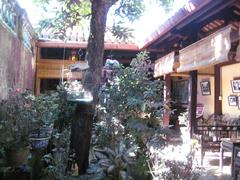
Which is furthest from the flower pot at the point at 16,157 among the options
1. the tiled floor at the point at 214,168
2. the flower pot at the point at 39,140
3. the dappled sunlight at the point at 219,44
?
the dappled sunlight at the point at 219,44

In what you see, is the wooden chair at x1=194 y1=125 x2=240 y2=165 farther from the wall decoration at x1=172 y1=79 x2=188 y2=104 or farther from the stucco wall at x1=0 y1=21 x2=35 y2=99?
the wall decoration at x1=172 y1=79 x2=188 y2=104

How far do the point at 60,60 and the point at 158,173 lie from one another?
33.0 feet

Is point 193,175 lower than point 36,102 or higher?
lower

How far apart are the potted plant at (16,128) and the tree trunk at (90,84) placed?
0.82 m

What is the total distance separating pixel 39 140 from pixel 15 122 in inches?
22.0

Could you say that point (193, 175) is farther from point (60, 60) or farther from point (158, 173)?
point (60, 60)

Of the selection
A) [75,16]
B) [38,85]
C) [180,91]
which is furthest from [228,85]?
[38,85]

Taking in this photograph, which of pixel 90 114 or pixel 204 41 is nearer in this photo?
pixel 90 114

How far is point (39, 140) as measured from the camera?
216 inches

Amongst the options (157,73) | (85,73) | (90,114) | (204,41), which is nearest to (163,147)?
(90,114)

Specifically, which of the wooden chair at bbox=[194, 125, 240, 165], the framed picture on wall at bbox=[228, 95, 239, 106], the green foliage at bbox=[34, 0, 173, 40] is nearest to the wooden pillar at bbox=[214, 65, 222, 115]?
the framed picture on wall at bbox=[228, 95, 239, 106]

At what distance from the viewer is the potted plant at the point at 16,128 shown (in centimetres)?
488

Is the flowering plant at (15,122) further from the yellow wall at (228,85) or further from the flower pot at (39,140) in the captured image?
the yellow wall at (228,85)

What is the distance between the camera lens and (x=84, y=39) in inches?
488
